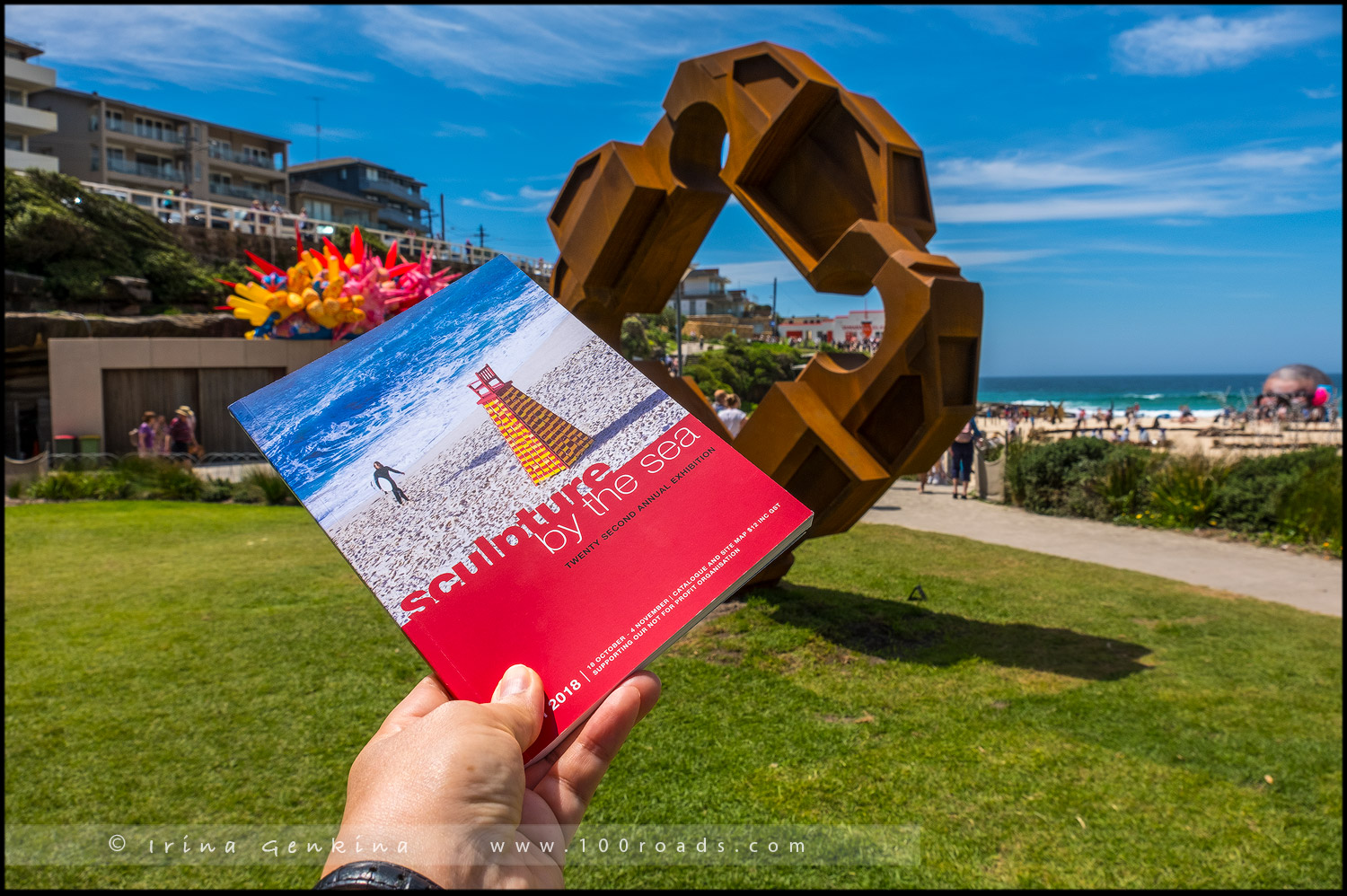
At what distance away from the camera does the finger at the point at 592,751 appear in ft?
4.04

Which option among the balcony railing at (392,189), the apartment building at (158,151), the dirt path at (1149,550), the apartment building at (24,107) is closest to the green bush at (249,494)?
the dirt path at (1149,550)

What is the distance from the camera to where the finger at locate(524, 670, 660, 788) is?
4.05ft

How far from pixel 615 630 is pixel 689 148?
5.62 metres

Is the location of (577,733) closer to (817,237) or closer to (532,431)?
(532,431)

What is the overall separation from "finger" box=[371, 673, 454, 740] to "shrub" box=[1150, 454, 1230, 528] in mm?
12552

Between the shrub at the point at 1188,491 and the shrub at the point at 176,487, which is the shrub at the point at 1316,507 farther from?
the shrub at the point at 176,487

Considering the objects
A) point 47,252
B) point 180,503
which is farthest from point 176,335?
point 180,503

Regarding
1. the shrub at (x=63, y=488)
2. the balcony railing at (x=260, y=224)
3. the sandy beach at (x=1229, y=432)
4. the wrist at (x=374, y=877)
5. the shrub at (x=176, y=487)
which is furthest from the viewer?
the balcony railing at (x=260, y=224)

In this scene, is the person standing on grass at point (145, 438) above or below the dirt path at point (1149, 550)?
above

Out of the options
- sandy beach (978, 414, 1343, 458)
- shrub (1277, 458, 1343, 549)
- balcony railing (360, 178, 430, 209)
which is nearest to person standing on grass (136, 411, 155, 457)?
shrub (1277, 458, 1343, 549)

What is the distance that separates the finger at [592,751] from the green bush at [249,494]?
13625 mm

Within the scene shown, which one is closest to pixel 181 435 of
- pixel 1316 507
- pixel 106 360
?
pixel 106 360

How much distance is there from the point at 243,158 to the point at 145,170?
6.84m

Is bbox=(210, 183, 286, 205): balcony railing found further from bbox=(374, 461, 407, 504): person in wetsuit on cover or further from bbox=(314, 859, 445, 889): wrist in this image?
bbox=(314, 859, 445, 889): wrist
